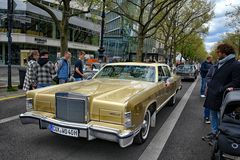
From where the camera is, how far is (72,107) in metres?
4.20

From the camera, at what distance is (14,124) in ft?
19.4

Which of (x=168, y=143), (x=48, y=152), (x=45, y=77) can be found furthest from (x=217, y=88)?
(x=45, y=77)

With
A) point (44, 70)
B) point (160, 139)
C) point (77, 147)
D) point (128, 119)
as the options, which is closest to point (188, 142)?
point (160, 139)

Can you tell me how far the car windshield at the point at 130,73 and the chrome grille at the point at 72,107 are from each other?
88.1 inches

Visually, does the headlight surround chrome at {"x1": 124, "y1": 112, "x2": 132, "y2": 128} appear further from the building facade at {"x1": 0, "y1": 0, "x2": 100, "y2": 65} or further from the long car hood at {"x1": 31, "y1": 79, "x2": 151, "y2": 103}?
the building facade at {"x1": 0, "y1": 0, "x2": 100, "y2": 65}

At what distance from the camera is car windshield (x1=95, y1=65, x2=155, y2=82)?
6.16 m

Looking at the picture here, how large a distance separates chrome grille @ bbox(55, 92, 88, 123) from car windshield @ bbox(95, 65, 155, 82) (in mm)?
2237

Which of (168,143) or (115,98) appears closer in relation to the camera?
(115,98)

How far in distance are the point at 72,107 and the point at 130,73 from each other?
247 cm

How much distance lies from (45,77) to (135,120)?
366 centimetres

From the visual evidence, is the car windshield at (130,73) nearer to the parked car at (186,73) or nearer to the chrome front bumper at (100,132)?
the chrome front bumper at (100,132)

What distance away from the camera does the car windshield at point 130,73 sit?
6160mm

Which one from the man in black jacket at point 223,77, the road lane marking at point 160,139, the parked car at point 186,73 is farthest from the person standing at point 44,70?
the parked car at point 186,73

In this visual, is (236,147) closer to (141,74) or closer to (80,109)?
(80,109)
